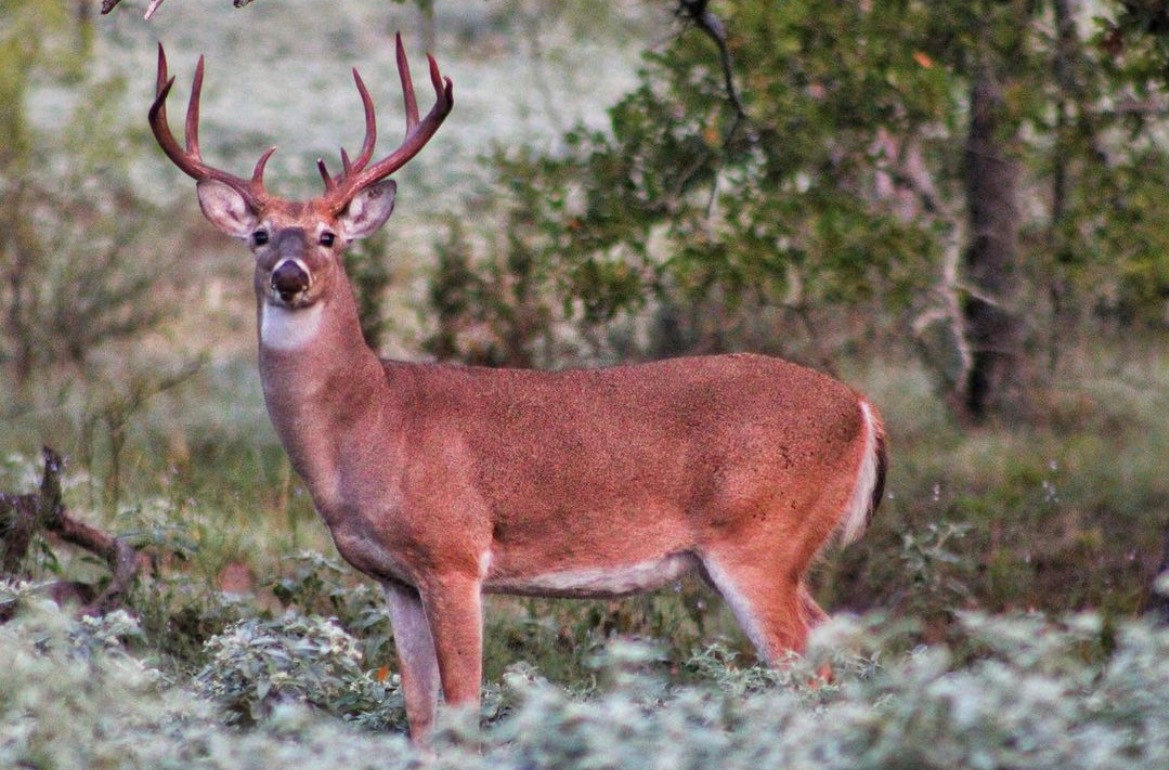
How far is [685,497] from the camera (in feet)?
20.7

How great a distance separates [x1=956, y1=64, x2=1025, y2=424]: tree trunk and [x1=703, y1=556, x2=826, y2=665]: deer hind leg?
5.17 metres

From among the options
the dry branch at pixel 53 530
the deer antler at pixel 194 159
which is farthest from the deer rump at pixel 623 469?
the dry branch at pixel 53 530

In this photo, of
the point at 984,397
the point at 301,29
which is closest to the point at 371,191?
the point at 984,397

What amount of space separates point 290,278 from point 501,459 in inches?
37.4

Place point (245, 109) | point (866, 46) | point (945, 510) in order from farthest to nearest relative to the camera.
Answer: point (245, 109), point (945, 510), point (866, 46)

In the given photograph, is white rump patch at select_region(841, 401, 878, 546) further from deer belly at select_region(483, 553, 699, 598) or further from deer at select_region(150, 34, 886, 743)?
deer belly at select_region(483, 553, 699, 598)

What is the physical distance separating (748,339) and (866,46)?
139 inches

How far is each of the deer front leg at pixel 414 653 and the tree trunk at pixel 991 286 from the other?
5733 mm

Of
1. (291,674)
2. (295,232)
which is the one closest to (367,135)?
(295,232)

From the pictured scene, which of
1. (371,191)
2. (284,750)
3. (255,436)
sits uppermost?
(371,191)

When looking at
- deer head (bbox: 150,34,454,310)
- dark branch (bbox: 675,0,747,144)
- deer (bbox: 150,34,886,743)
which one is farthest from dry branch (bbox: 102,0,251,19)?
dark branch (bbox: 675,0,747,144)

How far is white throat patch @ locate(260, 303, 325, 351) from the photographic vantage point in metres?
6.03

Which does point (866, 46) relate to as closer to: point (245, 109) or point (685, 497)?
point (685, 497)

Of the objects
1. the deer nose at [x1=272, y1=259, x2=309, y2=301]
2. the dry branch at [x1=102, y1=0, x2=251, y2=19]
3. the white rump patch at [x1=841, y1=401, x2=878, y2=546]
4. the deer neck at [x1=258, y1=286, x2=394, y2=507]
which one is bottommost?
the white rump patch at [x1=841, y1=401, x2=878, y2=546]
